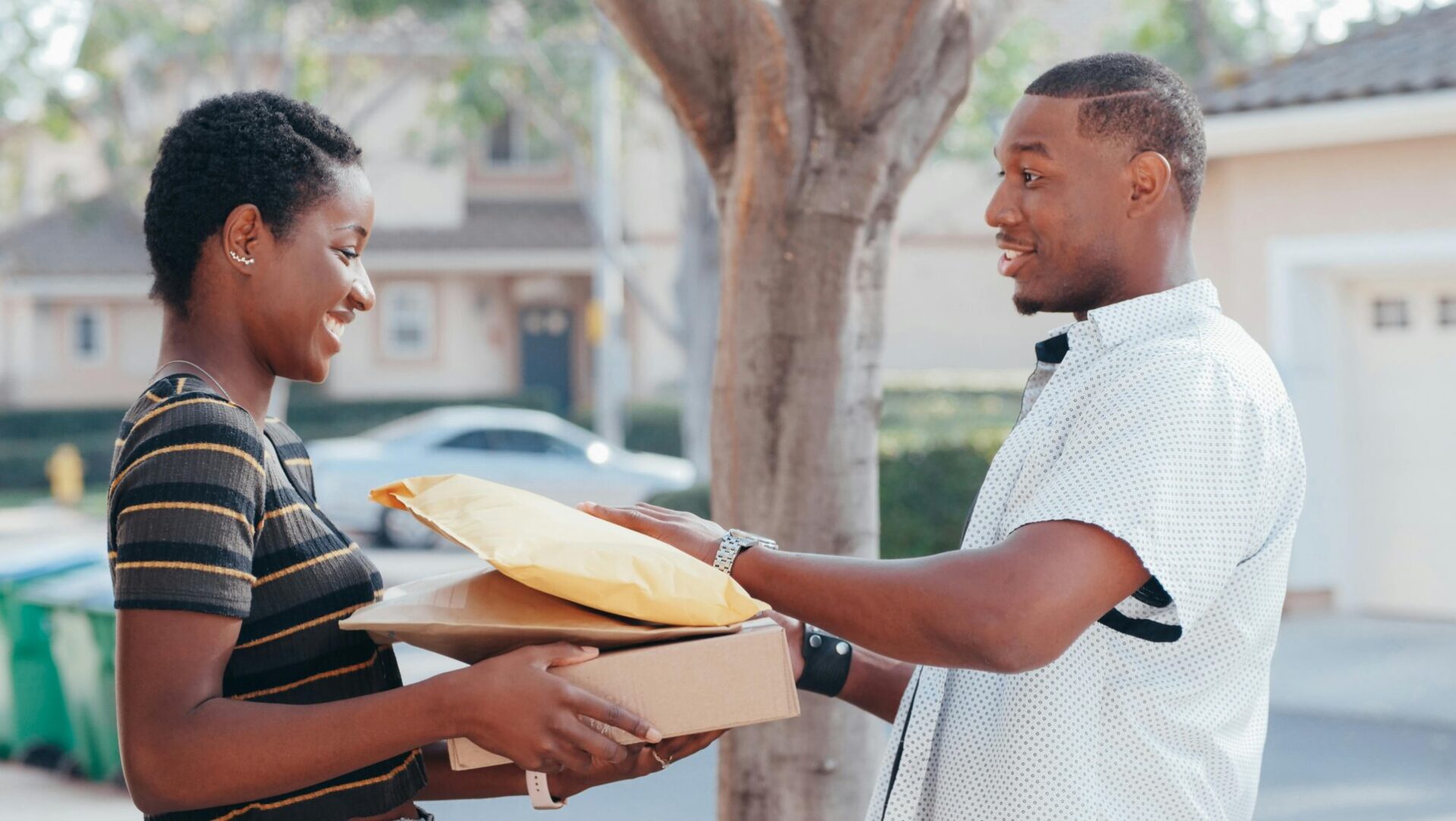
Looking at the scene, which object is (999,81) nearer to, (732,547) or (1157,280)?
(1157,280)

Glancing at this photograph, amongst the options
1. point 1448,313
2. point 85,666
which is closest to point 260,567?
point 85,666

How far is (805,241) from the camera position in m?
3.74

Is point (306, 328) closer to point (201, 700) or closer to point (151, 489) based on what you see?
point (151, 489)

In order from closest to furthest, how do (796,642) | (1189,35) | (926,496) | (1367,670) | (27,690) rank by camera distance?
1. (796,642)
2. (27,690)
3. (1367,670)
4. (926,496)
5. (1189,35)

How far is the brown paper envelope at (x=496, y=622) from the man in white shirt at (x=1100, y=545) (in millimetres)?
221

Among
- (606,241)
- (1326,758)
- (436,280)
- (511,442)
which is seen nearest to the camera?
(1326,758)

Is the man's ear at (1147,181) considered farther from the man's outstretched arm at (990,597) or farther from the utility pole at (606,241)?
the utility pole at (606,241)

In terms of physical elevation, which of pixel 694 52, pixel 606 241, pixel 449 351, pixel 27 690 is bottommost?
pixel 27 690

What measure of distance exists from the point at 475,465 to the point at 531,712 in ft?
52.0

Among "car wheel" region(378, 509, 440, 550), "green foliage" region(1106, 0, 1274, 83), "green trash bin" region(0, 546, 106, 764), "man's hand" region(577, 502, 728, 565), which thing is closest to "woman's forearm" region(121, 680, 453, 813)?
"man's hand" region(577, 502, 728, 565)

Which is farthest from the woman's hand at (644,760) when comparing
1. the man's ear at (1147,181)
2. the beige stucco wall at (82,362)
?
the beige stucco wall at (82,362)

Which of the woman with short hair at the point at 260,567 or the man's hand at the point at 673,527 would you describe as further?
the man's hand at the point at 673,527

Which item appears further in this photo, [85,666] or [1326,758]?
[1326,758]

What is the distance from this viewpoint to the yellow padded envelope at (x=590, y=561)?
80.4 inches
